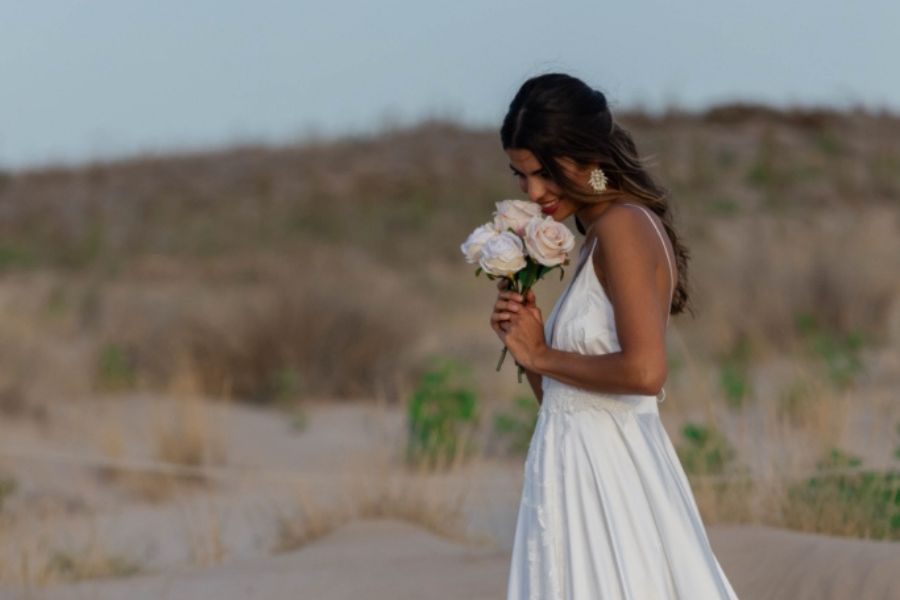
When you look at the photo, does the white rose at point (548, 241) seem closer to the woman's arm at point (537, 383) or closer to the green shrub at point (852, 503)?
the woman's arm at point (537, 383)

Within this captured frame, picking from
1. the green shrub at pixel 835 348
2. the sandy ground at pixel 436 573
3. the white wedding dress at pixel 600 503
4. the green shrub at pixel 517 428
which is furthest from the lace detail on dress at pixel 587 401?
the green shrub at pixel 835 348

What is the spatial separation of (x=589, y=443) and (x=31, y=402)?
9.57 metres

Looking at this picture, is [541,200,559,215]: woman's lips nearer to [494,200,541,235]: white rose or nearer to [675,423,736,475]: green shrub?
[494,200,541,235]: white rose

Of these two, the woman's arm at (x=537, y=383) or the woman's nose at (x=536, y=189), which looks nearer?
the woman's nose at (x=536, y=189)

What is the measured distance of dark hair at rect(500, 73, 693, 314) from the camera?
3777 mm

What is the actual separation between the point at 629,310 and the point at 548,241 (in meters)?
0.30

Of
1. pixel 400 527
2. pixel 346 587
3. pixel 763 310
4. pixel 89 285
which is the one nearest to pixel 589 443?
pixel 346 587

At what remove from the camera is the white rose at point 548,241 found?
3764mm

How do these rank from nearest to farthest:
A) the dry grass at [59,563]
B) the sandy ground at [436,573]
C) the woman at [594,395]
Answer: the woman at [594,395] → the sandy ground at [436,573] → the dry grass at [59,563]

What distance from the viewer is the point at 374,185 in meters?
42.9

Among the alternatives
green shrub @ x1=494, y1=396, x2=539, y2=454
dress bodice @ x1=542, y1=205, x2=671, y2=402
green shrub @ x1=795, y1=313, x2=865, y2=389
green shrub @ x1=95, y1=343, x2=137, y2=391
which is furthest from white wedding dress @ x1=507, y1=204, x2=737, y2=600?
green shrub @ x1=95, y1=343, x2=137, y2=391

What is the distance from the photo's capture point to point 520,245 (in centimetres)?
383

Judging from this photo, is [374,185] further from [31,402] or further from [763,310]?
[31,402]

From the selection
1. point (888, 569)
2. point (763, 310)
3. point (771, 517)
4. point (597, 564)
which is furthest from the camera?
point (763, 310)
